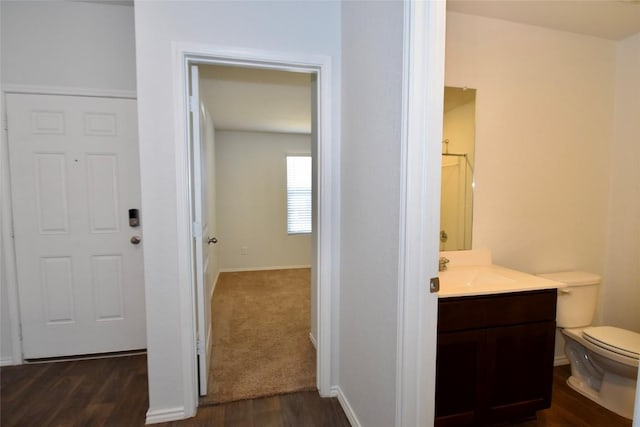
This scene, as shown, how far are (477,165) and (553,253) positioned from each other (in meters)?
0.91

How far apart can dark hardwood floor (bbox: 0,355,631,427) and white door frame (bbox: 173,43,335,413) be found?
185 millimetres

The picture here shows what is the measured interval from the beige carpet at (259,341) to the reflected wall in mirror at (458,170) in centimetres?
140

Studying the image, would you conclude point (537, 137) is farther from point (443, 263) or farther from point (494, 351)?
point (494, 351)

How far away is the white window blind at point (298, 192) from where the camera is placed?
5305mm

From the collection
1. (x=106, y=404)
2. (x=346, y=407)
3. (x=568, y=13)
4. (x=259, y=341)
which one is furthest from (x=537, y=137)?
(x=106, y=404)

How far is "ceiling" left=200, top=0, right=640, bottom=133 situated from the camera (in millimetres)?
1877

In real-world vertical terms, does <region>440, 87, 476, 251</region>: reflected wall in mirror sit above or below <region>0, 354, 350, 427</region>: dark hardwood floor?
above

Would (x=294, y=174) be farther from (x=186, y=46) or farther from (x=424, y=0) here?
(x=424, y=0)

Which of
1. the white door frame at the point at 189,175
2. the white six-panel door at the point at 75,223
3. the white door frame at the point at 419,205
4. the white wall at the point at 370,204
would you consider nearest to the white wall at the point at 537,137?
the white wall at the point at 370,204

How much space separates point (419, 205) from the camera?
1.16 m

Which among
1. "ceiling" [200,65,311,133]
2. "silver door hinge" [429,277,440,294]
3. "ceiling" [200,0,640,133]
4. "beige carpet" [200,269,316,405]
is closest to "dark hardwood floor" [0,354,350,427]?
"beige carpet" [200,269,316,405]

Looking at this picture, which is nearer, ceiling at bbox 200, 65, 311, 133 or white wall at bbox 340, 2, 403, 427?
white wall at bbox 340, 2, 403, 427

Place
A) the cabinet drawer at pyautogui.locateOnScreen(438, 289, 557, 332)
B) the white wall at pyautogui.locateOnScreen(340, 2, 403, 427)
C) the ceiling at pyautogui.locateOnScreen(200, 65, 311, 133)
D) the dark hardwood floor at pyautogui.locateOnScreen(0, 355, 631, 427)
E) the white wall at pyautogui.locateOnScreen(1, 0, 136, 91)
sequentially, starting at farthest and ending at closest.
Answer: the ceiling at pyautogui.locateOnScreen(200, 65, 311, 133)
the white wall at pyautogui.locateOnScreen(1, 0, 136, 91)
the dark hardwood floor at pyautogui.locateOnScreen(0, 355, 631, 427)
the cabinet drawer at pyautogui.locateOnScreen(438, 289, 557, 332)
the white wall at pyautogui.locateOnScreen(340, 2, 403, 427)

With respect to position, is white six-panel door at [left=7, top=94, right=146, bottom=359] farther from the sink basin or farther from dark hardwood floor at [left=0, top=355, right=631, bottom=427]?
the sink basin
